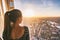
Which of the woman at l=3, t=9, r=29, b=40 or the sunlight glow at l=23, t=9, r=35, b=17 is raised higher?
the sunlight glow at l=23, t=9, r=35, b=17

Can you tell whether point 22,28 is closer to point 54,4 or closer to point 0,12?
point 0,12

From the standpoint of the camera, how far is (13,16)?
1.33 m

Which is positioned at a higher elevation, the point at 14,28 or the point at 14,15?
the point at 14,15

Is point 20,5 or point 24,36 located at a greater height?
point 20,5

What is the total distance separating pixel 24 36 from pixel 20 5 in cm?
31

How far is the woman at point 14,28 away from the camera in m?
1.33

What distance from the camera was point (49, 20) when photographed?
4.41ft

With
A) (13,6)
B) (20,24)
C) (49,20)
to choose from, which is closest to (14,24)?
(20,24)

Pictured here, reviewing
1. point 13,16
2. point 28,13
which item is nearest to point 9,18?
point 13,16

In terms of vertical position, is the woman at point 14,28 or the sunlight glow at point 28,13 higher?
the sunlight glow at point 28,13

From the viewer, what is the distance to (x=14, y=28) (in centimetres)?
134

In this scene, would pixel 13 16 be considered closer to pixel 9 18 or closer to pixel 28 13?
pixel 9 18

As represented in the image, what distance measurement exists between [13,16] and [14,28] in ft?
0.39

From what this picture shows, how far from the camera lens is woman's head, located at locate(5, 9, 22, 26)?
1.33 meters
